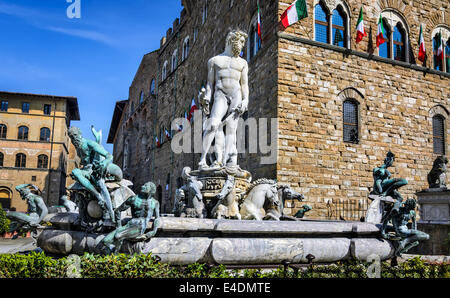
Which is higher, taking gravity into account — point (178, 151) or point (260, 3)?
point (260, 3)

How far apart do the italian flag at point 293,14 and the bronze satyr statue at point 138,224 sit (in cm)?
910

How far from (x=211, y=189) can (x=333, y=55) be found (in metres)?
8.60

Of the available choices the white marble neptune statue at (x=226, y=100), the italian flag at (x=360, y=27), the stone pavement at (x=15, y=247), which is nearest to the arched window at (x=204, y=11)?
the italian flag at (x=360, y=27)

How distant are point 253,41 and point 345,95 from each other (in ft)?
13.2

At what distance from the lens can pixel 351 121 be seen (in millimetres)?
13211

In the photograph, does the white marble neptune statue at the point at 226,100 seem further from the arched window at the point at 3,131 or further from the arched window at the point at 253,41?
the arched window at the point at 3,131

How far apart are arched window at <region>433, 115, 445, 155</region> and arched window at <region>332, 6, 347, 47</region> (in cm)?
496

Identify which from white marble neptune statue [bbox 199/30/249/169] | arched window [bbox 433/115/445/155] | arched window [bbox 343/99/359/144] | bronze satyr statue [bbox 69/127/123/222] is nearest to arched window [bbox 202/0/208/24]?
arched window [bbox 343/99/359/144]

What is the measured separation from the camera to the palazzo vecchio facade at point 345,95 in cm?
1213

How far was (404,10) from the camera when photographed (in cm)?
1469

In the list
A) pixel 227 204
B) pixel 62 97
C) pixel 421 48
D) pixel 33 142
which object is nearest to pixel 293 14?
pixel 421 48

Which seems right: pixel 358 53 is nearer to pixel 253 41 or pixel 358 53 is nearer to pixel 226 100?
pixel 253 41

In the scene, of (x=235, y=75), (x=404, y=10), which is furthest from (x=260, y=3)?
(x=235, y=75)
